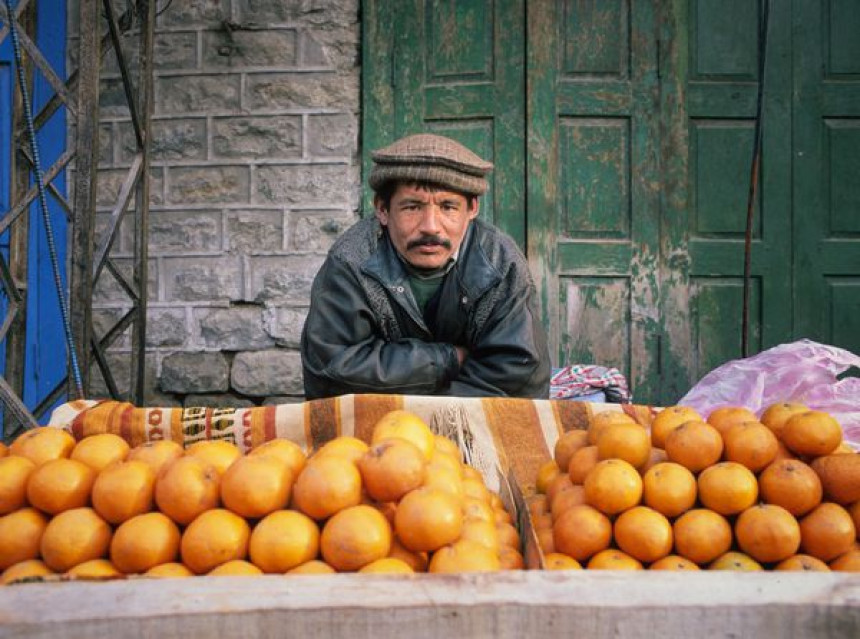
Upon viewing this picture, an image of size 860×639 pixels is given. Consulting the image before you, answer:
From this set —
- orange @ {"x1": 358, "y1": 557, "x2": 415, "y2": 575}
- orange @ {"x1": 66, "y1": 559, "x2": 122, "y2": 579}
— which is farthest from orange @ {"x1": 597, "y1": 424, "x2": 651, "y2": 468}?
orange @ {"x1": 66, "y1": 559, "x2": 122, "y2": 579}

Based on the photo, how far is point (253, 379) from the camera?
435 centimetres

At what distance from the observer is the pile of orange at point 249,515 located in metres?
1.32

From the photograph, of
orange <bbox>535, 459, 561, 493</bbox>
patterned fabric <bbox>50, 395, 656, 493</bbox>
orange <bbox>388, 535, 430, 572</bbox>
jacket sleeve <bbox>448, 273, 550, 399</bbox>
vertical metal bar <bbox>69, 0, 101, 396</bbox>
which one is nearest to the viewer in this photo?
orange <bbox>388, 535, 430, 572</bbox>

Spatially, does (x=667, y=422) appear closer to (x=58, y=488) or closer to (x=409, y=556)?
(x=409, y=556)

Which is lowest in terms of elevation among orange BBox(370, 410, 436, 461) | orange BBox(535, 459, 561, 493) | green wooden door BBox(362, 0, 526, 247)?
orange BBox(535, 459, 561, 493)

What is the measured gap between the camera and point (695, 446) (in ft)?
5.13

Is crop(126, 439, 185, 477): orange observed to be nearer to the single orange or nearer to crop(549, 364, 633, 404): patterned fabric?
the single orange

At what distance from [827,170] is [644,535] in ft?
12.1

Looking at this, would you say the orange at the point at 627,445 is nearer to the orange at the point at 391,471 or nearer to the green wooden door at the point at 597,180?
the orange at the point at 391,471

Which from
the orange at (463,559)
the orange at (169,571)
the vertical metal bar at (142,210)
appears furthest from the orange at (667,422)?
the vertical metal bar at (142,210)

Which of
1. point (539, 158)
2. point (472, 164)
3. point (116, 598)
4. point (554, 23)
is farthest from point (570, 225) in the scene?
point (116, 598)

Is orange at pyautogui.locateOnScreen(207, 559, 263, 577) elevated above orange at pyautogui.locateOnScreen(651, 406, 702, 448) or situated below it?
below

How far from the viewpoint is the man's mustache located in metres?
2.75

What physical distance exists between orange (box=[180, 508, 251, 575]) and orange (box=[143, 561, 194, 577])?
2 cm
